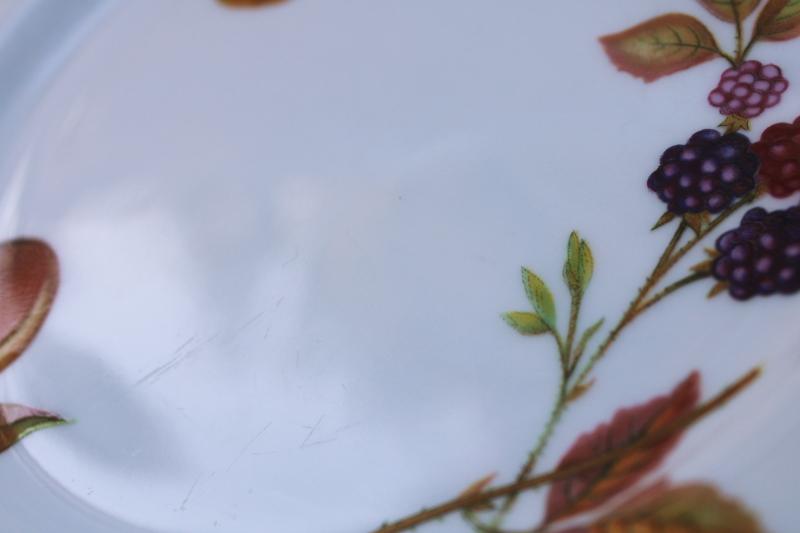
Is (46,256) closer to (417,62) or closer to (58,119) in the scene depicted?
(58,119)

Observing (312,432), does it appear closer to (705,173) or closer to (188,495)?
(188,495)

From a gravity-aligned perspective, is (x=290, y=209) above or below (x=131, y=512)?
above

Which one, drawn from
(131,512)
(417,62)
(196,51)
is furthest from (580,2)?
(131,512)

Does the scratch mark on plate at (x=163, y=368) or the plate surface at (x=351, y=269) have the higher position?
the plate surface at (x=351, y=269)

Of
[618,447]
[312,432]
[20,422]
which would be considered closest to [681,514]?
[618,447]

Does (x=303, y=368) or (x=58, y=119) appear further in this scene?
(x=58, y=119)

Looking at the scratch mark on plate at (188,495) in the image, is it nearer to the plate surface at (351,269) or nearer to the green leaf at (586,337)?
the plate surface at (351,269)

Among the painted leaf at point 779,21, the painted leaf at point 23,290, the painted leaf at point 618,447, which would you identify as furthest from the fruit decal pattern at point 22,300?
the painted leaf at point 779,21
